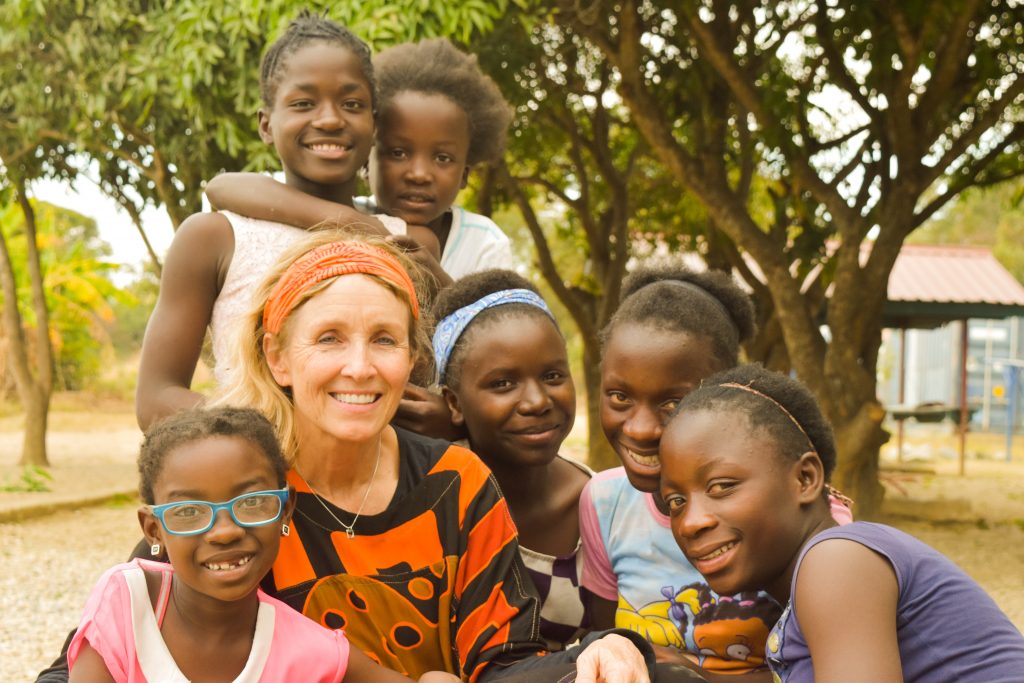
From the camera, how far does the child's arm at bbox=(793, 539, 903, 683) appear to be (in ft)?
7.23

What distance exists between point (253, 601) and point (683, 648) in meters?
1.15

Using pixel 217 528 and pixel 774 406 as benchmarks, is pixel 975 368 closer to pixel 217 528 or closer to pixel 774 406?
pixel 774 406

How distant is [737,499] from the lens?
2.57 m

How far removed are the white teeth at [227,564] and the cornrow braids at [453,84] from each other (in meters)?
1.85

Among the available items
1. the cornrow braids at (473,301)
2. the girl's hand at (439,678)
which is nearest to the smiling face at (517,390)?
the cornrow braids at (473,301)

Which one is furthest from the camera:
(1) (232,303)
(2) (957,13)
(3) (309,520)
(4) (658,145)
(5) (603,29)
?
(5) (603,29)

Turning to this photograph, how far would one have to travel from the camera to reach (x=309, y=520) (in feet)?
9.27

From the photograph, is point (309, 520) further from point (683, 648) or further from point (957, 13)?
point (957, 13)

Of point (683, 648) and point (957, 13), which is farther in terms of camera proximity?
point (957, 13)

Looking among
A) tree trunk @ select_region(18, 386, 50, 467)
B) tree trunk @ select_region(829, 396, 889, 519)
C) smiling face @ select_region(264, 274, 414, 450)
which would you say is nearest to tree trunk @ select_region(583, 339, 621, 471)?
tree trunk @ select_region(829, 396, 889, 519)

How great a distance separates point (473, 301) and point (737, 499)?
3.94 feet

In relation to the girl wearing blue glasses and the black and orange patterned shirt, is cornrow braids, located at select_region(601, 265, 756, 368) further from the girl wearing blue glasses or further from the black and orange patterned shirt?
the girl wearing blue glasses

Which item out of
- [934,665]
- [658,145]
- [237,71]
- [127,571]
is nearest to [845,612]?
[934,665]

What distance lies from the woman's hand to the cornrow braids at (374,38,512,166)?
6.83 feet
